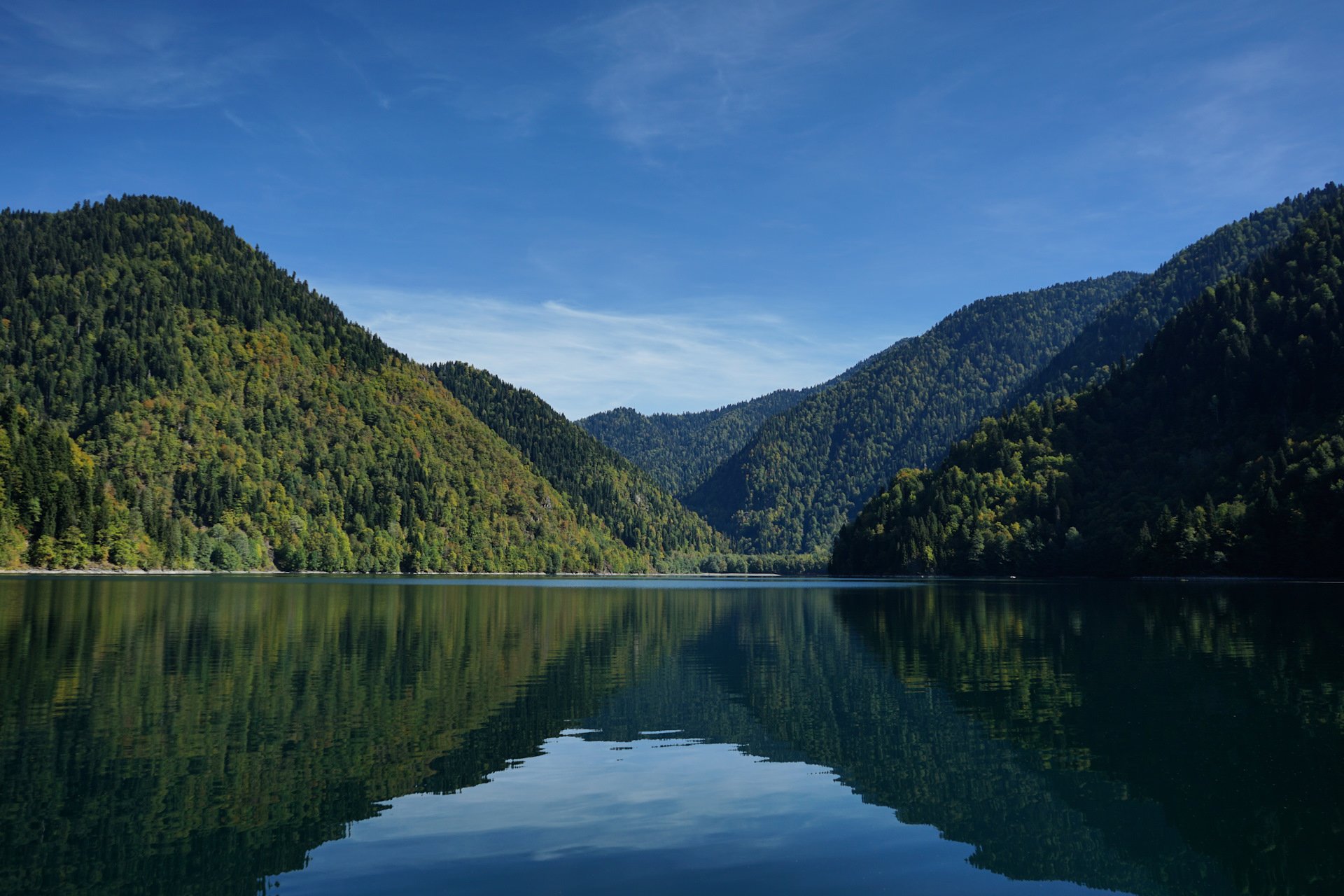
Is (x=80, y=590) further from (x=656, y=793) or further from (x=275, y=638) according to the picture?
(x=656, y=793)

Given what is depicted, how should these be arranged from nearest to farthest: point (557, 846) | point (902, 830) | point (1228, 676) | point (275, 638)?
1. point (557, 846)
2. point (902, 830)
3. point (1228, 676)
4. point (275, 638)

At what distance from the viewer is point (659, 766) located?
2859cm

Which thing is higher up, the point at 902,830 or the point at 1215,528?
the point at 1215,528

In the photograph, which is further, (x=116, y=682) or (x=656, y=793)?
(x=116, y=682)

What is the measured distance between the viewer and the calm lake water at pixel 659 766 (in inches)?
767

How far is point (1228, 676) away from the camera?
45281 mm

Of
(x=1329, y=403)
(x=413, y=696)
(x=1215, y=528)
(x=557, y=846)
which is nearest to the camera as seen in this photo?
(x=557, y=846)

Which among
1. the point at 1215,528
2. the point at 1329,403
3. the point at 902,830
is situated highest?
the point at 1329,403

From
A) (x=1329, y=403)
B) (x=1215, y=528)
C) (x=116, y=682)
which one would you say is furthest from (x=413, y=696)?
(x=1329, y=403)

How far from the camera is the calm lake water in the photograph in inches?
767

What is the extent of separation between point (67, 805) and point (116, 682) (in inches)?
746

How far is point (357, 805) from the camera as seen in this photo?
912 inches

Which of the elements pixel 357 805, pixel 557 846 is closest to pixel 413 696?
pixel 357 805

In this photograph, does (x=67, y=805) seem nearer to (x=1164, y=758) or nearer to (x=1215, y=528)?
Result: (x=1164, y=758)
